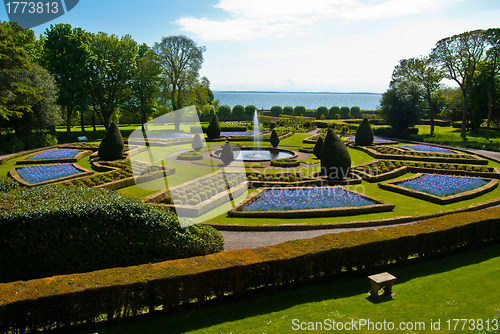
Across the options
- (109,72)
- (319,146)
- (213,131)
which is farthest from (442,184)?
(109,72)

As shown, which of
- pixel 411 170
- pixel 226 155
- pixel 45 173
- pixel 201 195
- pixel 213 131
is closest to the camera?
pixel 201 195

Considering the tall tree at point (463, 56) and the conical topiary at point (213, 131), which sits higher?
the tall tree at point (463, 56)

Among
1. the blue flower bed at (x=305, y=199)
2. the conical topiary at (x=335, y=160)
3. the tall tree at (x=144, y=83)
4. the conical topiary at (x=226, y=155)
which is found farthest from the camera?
the tall tree at (x=144, y=83)

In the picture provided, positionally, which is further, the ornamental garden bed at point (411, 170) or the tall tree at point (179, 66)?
the tall tree at point (179, 66)

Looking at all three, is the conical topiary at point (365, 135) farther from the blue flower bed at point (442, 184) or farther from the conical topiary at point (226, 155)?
the conical topiary at point (226, 155)

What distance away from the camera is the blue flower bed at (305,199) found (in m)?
13.2

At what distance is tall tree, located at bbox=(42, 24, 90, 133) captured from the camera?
3378 centimetres

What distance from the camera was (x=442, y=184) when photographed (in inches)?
645

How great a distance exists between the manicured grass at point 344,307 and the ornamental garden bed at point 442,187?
790 centimetres

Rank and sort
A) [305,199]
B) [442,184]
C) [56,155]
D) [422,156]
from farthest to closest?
[422,156], [56,155], [442,184], [305,199]

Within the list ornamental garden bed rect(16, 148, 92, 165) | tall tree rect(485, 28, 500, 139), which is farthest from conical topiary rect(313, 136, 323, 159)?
tall tree rect(485, 28, 500, 139)

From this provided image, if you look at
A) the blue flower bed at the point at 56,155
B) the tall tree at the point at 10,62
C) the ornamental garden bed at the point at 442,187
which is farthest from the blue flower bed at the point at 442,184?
the tall tree at the point at 10,62

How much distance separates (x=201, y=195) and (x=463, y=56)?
124 feet

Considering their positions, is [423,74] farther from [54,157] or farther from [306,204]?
[54,157]
